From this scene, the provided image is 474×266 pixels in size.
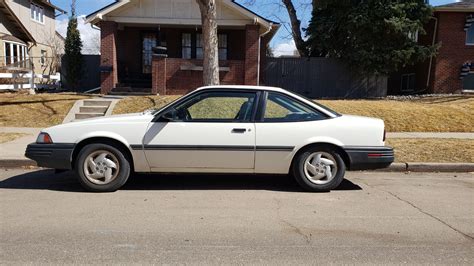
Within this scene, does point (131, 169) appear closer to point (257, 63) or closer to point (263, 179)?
point (263, 179)

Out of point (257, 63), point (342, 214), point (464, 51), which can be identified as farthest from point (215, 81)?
point (464, 51)

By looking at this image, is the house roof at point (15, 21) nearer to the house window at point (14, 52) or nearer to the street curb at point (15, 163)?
the house window at point (14, 52)

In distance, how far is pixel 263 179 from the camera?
7.52 m

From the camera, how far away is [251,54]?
18.7m

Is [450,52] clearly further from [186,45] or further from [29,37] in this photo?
[29,37]

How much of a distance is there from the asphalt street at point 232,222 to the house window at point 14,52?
21765mm

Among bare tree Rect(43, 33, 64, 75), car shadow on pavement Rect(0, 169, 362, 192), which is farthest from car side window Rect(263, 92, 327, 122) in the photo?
bare tree Rect(43, 33, 64, 75)

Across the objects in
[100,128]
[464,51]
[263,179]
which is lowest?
[263,179]

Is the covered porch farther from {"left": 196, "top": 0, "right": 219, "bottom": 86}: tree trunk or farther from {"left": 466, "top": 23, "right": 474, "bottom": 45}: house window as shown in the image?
{"left": 466, "top": 23, "right": 474, "bottom": 45}: house window

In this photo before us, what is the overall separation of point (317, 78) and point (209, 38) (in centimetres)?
922

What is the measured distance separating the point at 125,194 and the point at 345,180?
362 centimetres

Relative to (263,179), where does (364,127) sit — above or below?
above

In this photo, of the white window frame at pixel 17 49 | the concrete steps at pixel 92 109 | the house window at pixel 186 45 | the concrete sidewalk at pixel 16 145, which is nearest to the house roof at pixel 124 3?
the house window at pixel 186 45

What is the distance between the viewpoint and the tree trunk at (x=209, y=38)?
12.7 meters
